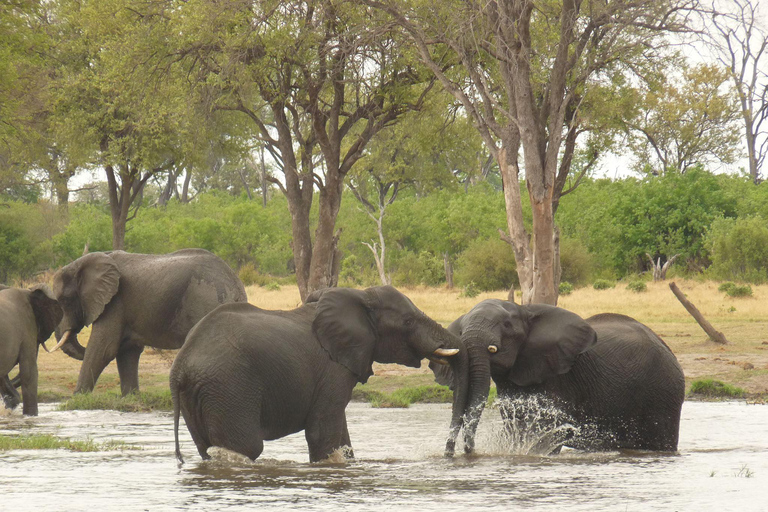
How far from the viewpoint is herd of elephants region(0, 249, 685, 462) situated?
7355mm

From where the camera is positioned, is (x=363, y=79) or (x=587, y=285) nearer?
(x=363, y=79)

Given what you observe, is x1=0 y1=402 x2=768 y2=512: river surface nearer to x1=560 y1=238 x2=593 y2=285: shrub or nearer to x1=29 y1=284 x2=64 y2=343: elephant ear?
x1=29 y1=284 x2=64 y2=343: elephant ear

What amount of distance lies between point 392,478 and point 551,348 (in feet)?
6.40

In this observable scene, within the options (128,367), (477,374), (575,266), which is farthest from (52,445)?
(575,266)

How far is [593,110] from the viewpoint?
77.8 feet

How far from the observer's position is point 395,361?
7.98m

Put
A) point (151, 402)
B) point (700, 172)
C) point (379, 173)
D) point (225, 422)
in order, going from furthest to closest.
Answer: point (379, 173) → point (700, 172) → point (151, 402) → point (225, 422)

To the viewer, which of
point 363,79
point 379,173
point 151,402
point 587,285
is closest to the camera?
point 151,402

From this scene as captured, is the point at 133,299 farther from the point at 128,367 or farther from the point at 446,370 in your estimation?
the point at 446,370

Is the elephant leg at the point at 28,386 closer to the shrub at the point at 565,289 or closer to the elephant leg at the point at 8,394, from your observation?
the elephant leg at the point at 8,394

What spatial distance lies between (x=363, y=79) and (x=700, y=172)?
2810cm

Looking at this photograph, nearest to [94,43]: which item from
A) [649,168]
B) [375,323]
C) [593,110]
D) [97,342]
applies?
[593,110]

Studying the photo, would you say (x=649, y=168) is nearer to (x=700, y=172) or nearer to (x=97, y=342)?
(x=700, y=172)

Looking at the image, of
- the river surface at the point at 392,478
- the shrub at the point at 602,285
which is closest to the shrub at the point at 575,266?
the shrub at the point at 602,285
